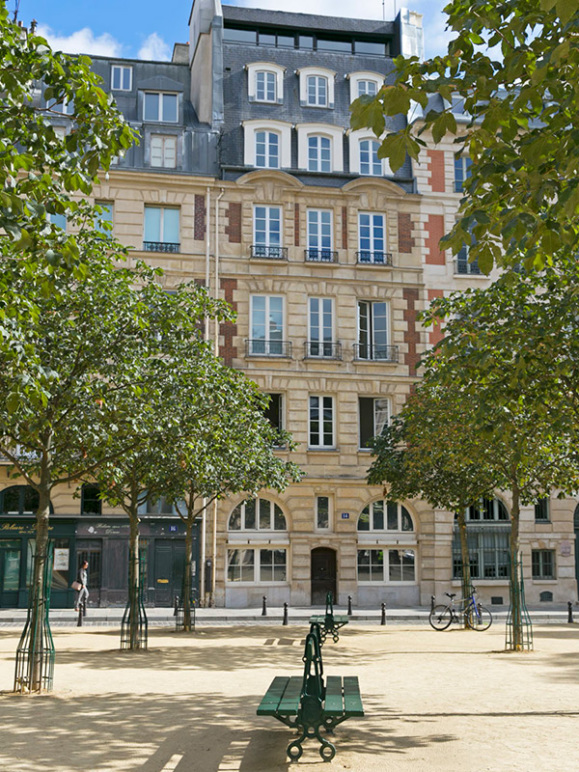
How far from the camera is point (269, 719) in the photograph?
10.2 m

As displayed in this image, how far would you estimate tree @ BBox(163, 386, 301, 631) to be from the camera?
61.5 ft

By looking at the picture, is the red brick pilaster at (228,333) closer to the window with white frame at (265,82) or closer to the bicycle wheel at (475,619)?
the window with white frame at (265,82)

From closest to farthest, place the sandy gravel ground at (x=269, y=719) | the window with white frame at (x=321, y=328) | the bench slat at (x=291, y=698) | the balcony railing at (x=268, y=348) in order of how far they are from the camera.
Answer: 1. the bench slat at (x=291, y=698)
2. the sandy gravel ground at (x=269, y=719)
3. the balcony railing at (x=268, y=348)
4. the window with white frame at (x=321, y=328)

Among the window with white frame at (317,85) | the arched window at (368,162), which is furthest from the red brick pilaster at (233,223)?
the window with white frame at (317,85)

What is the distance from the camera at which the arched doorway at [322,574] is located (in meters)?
33.0

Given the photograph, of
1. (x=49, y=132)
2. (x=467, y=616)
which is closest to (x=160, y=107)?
(x=467, y=616)

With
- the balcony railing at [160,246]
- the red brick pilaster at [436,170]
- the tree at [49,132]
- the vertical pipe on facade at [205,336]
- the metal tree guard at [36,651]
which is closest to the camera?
the tree at [49,132]

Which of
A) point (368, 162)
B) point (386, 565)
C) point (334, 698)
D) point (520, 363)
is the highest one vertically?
point (368, 162)

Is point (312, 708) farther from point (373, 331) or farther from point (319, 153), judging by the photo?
point (319, 153)

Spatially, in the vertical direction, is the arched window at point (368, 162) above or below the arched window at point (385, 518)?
above

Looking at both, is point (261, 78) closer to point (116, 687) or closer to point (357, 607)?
point (357, 607)

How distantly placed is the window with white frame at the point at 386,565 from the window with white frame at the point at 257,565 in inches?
114

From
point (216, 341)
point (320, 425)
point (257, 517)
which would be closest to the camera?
point (257, 517)

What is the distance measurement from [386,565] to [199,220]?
14.6 m
